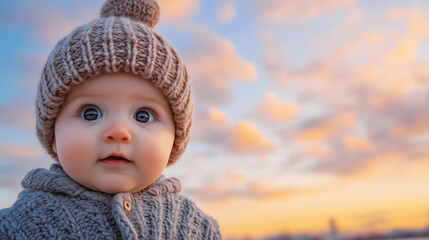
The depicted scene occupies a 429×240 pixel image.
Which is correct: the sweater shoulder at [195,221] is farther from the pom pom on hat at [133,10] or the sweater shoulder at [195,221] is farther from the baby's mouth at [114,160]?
the pom pom on hat at [133,10]

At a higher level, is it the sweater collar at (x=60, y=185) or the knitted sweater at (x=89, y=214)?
the sweater collar at (x=60, y=185)

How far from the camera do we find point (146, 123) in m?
1.52

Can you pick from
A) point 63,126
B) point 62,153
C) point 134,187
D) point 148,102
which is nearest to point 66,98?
point 63,126

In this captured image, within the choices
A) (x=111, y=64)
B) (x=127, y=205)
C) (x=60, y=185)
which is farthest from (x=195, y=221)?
(x=111, y=64)

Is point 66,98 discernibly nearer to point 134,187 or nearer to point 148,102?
point 148,102

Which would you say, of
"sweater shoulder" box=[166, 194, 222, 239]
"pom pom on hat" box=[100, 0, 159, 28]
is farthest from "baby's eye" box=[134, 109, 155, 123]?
"pom pom on hat" box=[100, 0, 159, 28]

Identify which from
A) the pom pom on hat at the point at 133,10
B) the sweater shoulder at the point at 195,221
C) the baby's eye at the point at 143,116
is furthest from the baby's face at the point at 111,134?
the pom pom on hat at the point at 133,10

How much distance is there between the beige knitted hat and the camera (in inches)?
59.1

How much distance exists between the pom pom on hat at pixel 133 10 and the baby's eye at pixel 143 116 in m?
0.57

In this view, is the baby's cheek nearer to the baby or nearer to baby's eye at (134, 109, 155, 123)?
the baby

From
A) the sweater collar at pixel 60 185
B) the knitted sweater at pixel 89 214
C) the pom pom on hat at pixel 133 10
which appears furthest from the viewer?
the pom pom on hat at pixel 133 10

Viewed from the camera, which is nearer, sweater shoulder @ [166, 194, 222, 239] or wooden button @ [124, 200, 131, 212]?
wooden button @ [124, 200, 131, 212]

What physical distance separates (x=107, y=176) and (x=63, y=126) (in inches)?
10.0

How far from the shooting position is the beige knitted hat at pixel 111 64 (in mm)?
1501
